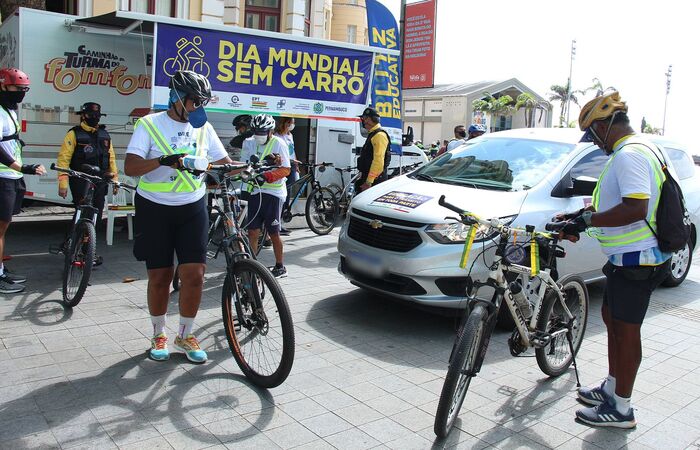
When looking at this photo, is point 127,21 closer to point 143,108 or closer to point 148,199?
point 143,108

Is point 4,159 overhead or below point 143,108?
below

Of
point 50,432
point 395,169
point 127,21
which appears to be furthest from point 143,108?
point 50,432

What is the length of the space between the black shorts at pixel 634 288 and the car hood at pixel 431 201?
165cm

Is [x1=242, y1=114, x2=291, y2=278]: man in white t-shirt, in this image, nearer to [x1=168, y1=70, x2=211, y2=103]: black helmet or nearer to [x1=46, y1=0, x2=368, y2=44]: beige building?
[x1=168, y1=70, x2=211, y2=103]: black helmet

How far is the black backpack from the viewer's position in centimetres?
365

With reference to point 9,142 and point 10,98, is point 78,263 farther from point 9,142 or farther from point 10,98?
point 10,98

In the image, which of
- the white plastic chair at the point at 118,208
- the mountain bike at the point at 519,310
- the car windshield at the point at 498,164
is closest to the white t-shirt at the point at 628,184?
the mountain bike at the point at 519,310

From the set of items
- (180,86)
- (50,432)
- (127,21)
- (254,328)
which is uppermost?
(127,21)

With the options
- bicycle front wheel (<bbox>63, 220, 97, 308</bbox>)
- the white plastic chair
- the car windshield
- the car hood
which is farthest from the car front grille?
the white plastic chair

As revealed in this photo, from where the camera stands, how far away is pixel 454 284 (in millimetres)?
5312

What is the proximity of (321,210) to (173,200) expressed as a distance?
6.07m

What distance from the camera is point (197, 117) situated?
442 cm

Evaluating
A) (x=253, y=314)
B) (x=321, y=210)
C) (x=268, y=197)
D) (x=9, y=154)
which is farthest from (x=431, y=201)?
(x=321, y=210)

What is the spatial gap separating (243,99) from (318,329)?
4966 millimetres
